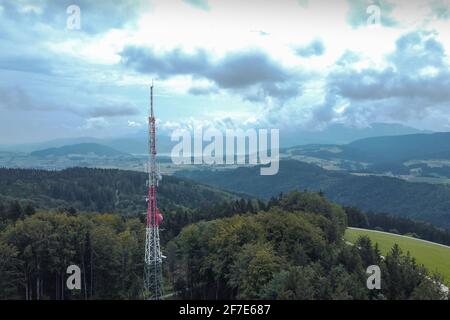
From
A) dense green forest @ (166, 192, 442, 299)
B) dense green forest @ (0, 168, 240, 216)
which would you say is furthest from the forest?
dense green forest @ (0, 168, 240, 216)

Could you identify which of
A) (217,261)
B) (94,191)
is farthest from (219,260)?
(94,191)

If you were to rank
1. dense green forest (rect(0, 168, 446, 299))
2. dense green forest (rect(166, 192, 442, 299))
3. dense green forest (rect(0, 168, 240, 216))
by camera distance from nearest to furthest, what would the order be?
dense green forest (rect(166, 192, 442, 299)), dense green forest (rect(0, 168, 446, 299)), dense green forest (rect(0, 168, 240, 216))

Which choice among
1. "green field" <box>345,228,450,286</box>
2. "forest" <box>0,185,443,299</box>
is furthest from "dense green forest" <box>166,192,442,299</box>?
"green field" <box>345,228,450,286</box>

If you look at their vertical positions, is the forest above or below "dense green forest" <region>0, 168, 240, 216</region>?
above

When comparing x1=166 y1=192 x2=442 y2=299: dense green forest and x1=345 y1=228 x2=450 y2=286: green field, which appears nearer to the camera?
x1=166 y1=192 x2=442 y2=299: dense green forest

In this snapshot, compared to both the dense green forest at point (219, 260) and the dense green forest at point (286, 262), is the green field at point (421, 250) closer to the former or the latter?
the dense green forest at point (219, 260)

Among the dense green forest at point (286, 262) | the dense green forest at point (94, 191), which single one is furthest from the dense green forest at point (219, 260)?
the dense green forest at point (94, 191)

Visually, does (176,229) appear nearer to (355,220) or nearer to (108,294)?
(108,294)

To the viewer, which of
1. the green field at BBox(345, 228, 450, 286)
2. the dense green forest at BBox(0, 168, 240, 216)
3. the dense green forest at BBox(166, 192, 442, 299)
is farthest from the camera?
the dense green forest at BBox(0, 168, 240, 216)

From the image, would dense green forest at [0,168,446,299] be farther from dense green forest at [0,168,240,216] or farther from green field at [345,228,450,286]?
dense green forest at [0,168,240,216]
